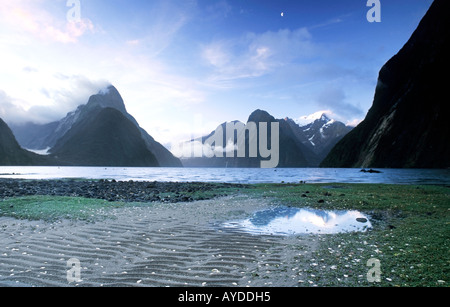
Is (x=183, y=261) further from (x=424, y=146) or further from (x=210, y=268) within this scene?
(x=424, y=146)

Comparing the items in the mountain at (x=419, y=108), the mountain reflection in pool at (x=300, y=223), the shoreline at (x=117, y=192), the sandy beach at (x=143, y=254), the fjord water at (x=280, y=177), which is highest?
the mountain at (x=419, y=108)

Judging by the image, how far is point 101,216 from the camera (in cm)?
1734

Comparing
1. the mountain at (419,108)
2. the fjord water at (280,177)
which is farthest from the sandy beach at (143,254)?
the mountain at (419,108)

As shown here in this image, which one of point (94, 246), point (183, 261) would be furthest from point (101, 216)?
point (183, 261)

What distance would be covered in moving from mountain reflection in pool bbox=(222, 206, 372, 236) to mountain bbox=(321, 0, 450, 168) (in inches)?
6017

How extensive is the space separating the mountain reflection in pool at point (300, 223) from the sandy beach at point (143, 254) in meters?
1.42

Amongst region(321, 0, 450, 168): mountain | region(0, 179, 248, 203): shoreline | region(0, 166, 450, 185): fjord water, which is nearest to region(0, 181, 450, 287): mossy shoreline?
region(0, 179, 248, 203): shoreline

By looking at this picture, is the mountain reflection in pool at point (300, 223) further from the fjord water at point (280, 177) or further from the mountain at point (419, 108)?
the mountain at point (419, 108)

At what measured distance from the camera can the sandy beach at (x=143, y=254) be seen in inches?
314

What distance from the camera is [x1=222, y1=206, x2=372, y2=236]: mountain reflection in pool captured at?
14.7 metres

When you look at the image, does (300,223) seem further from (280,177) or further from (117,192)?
(280,177)

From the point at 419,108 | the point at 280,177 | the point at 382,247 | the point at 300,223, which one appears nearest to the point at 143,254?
the point at 382,247

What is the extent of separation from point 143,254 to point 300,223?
10.6m

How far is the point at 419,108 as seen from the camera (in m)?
145
